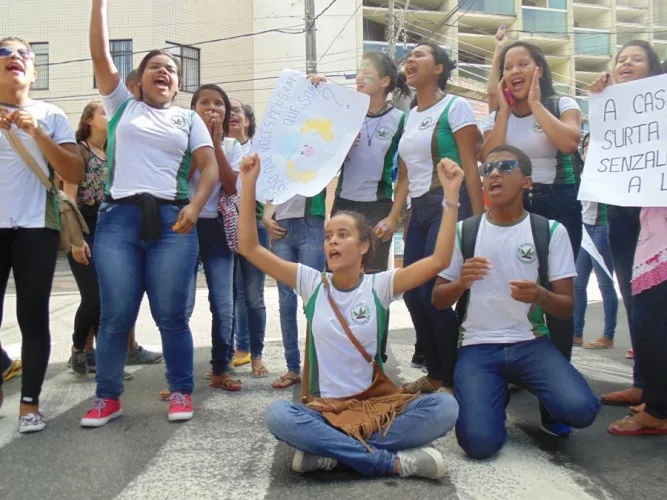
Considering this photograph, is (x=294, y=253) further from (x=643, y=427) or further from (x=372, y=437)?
(x=643, y=427)

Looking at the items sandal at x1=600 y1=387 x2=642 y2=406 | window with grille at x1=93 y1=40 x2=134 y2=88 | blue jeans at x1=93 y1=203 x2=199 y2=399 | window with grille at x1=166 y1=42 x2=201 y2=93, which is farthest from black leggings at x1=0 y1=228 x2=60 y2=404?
window with grille at x1=93 y1=40 x2=134 y2=88

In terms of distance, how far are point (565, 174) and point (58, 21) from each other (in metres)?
22.4

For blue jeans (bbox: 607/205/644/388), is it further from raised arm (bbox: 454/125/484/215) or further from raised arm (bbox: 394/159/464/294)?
raised arm (bbox: 394/159/464/294)

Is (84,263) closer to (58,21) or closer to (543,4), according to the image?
(58,21)

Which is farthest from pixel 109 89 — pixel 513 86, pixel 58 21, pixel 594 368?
pixel 58 21

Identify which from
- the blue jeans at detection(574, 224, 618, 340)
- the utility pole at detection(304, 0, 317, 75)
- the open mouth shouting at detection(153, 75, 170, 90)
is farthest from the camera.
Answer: the utility pole at detection(304, 0, 317, 75)

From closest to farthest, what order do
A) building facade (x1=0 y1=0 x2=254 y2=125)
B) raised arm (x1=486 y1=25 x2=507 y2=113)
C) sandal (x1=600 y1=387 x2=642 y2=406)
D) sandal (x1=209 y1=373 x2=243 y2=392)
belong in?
sandal (x1=600 y1=387 x2=642 y2=406), raised arm (x1=486 y1=25 x2=507 y2=113), sandal (x1=209 y1=373 x2=243 y2=392), building facade (x1=0 y1=0 x2=254 y2=125)

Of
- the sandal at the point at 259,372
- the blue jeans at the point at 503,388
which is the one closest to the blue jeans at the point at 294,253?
the sandal at the point at 259,372

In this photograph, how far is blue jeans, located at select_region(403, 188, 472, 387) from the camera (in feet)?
11.9

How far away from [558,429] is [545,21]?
1279 inches

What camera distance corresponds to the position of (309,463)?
8.51 ft

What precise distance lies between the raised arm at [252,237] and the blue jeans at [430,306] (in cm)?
78

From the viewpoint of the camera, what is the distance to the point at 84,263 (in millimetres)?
4387

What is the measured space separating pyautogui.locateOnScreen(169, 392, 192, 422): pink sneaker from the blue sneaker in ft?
6.25
